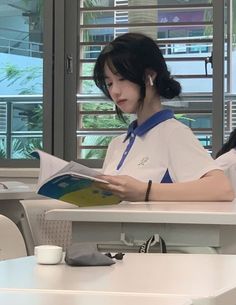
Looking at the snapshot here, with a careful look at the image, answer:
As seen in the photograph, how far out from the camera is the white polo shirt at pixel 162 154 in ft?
7.31

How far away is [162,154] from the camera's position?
2.31 meters

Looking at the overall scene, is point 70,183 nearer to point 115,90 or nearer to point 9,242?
point 9,242

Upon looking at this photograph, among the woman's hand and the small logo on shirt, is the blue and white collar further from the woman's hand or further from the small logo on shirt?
the woman's hand

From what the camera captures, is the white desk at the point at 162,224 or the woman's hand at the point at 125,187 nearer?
the white desk at the point at 162,224

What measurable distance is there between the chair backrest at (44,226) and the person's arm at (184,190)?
0.21m

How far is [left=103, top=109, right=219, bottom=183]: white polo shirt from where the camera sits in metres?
2.23

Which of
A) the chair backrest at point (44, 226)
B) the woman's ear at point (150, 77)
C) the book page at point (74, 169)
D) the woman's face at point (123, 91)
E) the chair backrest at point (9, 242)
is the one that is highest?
the woman's ear at point (150, 77)

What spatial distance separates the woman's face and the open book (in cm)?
44

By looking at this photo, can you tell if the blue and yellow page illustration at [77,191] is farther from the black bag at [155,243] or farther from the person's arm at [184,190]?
the black bag at [155,243]

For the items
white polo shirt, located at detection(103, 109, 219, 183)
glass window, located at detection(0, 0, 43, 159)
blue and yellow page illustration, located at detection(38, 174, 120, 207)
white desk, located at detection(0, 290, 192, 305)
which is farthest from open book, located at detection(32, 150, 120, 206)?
glass window, located at detection(0, 0, 43, 159)

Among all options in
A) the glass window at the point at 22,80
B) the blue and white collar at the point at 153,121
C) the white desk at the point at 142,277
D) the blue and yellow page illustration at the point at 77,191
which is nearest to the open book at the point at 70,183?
the blue and yellow page illustration at the point at 77,191

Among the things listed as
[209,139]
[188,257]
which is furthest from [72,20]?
[188,257]

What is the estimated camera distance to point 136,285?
3.05 ft

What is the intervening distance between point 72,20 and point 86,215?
9.63ft
